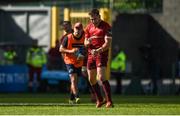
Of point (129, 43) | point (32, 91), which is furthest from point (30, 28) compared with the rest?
point (32, 91)

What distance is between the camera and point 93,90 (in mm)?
22312

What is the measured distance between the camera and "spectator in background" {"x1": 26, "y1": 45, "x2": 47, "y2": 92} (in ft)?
110

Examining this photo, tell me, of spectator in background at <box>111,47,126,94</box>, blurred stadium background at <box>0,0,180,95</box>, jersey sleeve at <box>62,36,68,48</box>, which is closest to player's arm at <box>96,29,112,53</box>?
jersey sleeve at <box>62,36,68,48</box>

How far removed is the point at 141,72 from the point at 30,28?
6.26 meters

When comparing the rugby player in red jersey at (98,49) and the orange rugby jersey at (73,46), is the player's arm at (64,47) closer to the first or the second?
the orange rugby jersey at (73,46)

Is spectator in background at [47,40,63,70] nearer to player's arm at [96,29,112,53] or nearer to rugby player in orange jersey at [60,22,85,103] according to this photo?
rugby player in orange jersey at [60,22,85,103]

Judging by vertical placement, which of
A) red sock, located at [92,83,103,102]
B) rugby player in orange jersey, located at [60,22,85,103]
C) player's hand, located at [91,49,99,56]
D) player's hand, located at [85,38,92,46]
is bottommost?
red sock, located at [92,83,103,102]

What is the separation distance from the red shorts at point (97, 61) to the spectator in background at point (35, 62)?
1193 centimetres

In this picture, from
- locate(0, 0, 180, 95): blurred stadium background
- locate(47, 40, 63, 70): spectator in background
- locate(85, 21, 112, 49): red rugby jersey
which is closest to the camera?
locate(85, 21, 112, 49): red rugby jersey

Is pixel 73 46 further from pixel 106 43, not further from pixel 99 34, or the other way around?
pixel 106 43

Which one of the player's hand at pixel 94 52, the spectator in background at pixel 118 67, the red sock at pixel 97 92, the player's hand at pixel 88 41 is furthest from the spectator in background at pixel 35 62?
the player's hand at pixel 94 52

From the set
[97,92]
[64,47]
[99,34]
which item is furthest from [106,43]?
[64,47]

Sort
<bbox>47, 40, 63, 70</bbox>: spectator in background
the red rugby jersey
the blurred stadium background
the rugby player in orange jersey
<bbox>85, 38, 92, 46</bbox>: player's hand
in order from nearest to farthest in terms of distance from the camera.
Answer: the red rugby jersey → <bbox>85, 38, 92, 46</bbox>: player's hand → the rugby player in orange jersey → <bbox>47, 40, 63, 70</bbox>: spectator in background → the blurred stadium background

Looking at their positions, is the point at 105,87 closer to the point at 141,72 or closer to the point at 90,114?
the point at 90,114
